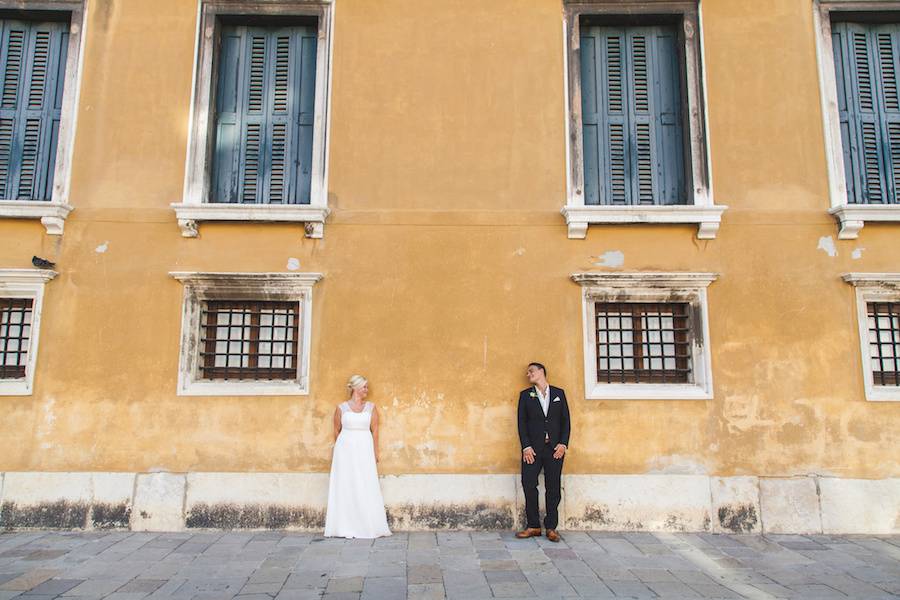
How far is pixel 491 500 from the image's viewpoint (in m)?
6.38

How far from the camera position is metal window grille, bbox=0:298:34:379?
6695 millimetres

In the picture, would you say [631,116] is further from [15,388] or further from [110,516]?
[15,388]

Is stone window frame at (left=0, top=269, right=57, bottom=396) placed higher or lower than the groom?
higher

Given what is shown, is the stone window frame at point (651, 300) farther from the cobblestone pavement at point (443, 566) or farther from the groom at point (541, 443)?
the cobblestone pavement at point (443, 566)

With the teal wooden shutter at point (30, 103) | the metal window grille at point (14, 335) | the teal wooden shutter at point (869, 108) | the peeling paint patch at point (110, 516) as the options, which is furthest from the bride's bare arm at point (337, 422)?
the teal wooden shutter at point (869, 108)

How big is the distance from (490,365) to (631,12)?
4.99 m

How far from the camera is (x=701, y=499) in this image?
20.9 feet

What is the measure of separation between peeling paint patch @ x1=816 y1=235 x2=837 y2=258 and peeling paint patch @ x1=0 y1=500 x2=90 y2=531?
9136 millimetres

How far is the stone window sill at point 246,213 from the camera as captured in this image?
21.8 ft

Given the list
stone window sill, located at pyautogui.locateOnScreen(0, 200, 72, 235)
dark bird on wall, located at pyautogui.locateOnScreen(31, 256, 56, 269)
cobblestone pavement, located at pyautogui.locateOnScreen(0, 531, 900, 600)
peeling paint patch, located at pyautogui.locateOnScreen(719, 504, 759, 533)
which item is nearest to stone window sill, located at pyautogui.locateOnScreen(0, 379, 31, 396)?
dark bird on wall, located at pyautogui.locateOnScreen(31, 256, 56, 269)

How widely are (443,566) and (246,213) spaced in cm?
450

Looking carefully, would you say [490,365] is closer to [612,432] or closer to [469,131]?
[612,432]

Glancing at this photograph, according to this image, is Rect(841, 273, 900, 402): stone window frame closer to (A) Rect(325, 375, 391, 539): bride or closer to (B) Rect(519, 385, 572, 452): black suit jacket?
(B) Rect(519, 385, 572, 452): black suit jacket

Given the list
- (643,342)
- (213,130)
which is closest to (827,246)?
(643,342)
